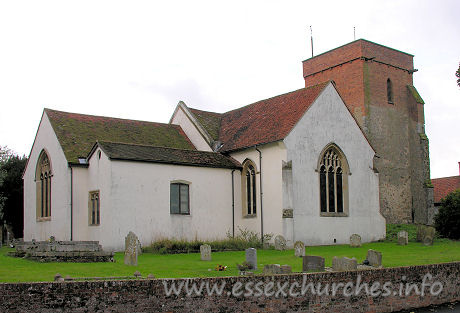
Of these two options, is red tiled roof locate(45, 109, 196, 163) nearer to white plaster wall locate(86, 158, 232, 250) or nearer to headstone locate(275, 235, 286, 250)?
white plaster wall locate(86, 158, 232, 250)

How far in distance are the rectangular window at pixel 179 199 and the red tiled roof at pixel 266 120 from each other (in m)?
5.14

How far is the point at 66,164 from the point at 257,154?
1182cm

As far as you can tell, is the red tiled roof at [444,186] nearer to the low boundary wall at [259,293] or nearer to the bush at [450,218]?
the bush at [450,218]

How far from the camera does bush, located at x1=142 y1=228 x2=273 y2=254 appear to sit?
95.4 ft

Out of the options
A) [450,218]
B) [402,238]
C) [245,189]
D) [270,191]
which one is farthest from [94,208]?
[450,218]

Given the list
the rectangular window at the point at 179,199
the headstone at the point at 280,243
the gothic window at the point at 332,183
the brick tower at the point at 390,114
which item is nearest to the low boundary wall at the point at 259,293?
the headstone at the point at 280,243

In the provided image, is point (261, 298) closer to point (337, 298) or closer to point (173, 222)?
point (337, 298)

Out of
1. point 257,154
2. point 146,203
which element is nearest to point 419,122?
point 257,154

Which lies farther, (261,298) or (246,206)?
(246,206)

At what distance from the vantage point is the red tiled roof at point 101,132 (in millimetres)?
33875

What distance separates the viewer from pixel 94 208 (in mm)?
31828

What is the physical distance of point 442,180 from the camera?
65.2 meters

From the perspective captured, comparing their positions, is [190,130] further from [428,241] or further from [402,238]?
[428,241]

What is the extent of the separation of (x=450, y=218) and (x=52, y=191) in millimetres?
25815
